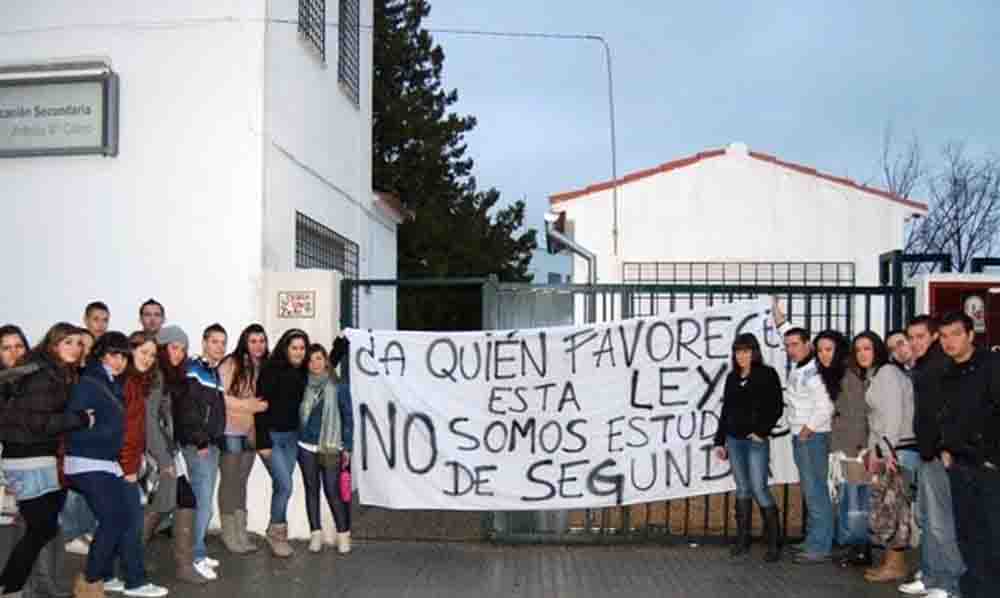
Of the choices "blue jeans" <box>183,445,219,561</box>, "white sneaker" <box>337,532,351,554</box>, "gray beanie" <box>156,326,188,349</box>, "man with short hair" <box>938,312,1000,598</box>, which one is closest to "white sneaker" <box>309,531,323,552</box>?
"white sneaker" <box>337,532,351,554</box>

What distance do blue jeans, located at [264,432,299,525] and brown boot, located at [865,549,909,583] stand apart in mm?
4570

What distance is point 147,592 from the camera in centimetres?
679

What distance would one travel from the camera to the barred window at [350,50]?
12148 millimetres

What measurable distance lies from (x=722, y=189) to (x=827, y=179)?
195 cm

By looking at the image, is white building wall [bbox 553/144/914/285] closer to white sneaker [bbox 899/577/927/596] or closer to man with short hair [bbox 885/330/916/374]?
man with short hair [bbox 885/330/916/374]

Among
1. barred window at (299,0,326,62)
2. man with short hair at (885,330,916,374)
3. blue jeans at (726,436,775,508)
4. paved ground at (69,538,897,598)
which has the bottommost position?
paved ground at (69,538,897,598)

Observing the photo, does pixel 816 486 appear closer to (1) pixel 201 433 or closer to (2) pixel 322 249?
(1) pixel 201 433

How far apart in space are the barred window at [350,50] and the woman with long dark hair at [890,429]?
24.1 ft

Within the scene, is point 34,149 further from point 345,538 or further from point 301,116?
point 345,538

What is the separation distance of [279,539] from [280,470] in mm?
563

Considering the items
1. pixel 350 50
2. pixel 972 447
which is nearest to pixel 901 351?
pixel 972 447

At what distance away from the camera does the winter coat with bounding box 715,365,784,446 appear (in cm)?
774

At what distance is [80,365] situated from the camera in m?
6.74

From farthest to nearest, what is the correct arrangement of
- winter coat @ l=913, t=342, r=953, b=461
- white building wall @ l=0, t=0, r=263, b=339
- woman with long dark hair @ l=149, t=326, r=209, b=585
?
white building wall @ l=0, t=0, r=263, b=339 < woman with long dark hair @ l=149, t=326, r=209, b=585 < winter coat @ l=913, t=342, r=953, b=461
